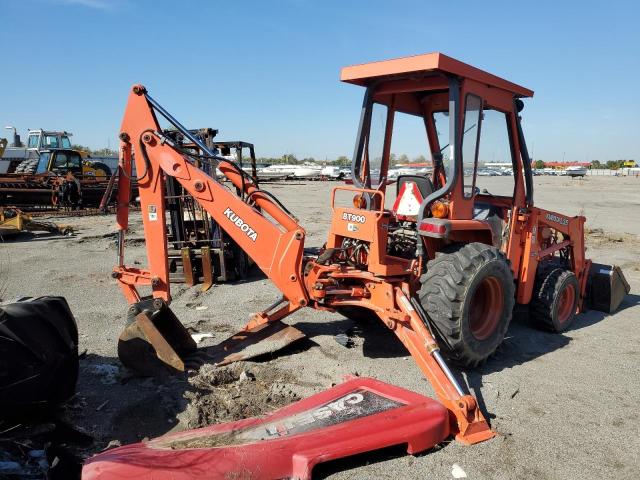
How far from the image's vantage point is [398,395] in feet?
11.3

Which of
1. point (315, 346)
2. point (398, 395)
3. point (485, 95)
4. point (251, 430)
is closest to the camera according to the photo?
point (251, 430)

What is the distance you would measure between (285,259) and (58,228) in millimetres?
10242

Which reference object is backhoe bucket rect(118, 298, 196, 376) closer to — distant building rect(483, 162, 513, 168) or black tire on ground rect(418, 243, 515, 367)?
black tire on ground rect(418, 243, 515, 367)

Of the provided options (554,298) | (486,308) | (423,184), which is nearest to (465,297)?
(486,308)

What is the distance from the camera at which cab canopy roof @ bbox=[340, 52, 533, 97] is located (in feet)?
13.0

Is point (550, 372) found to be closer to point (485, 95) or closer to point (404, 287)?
point (404, 287)

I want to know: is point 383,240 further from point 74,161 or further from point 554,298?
point 74,161

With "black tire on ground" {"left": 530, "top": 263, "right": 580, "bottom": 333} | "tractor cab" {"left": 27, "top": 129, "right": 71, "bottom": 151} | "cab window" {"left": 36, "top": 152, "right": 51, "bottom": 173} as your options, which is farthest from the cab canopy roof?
"tractor cab" {"left": 27, "top": 129, "right": 71, "bottom": 151}

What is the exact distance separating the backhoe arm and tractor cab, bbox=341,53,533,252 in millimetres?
1155

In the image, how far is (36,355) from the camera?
3086 millimetres

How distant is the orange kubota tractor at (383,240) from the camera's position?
4039 mm

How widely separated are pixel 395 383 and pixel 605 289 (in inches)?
144

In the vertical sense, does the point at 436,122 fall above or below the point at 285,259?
above

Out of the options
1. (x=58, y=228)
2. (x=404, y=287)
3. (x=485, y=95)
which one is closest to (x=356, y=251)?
(x=404, y=287)
